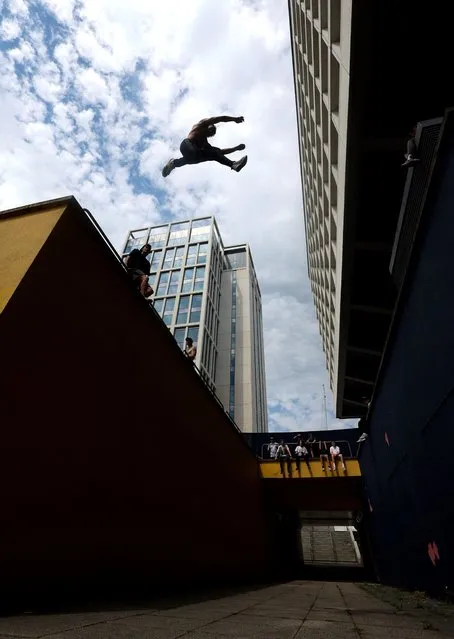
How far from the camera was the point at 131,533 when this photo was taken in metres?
4.33

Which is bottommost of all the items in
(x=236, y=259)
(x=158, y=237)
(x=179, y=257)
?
(x=179, y=257)

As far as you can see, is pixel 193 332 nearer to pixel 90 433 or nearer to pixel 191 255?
pixel 191 255

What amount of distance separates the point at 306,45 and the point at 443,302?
17684 mm

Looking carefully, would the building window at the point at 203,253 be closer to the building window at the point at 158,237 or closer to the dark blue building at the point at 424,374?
the building window at the point at 158,237

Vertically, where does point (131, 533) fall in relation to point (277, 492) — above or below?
below

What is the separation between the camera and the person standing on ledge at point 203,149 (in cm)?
649

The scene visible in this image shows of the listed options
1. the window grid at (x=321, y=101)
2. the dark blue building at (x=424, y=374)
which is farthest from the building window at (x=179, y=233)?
the dark blue building at (x=424, y=374)

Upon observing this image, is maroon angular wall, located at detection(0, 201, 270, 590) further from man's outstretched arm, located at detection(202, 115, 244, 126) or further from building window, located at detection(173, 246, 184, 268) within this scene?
building window, located at detection(173, 246, 184, 268)

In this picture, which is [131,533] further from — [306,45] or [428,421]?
[306,45]

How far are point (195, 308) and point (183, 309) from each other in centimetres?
150

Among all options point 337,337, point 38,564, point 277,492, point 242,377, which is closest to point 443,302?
point 38,564

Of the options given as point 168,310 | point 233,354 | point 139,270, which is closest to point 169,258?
point 168,310

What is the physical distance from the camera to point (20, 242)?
12.0 ft

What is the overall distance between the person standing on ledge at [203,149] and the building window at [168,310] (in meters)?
31.5
